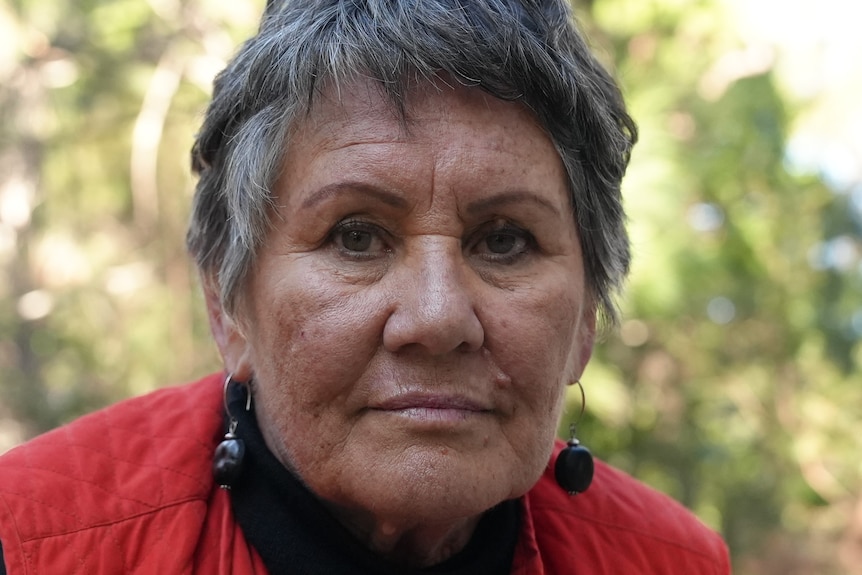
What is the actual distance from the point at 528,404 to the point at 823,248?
423 cm

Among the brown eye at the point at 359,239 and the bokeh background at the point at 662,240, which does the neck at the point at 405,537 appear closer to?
the brown eye at the point at 359,239

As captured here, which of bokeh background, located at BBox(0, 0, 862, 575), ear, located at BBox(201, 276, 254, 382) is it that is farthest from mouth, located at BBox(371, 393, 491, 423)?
bokeh background, located at BBox(0, 0, 862, 575)

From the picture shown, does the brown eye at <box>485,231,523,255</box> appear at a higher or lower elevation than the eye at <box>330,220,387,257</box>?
lower

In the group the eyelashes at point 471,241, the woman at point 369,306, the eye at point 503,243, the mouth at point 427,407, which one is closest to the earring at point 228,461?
the woman at point 369,306

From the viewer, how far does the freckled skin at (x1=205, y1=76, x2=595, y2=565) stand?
1586 millimetres

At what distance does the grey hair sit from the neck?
0.55 meters

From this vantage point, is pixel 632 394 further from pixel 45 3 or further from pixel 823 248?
pixel 45 3

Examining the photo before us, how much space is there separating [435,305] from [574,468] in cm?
82

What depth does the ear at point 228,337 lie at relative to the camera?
1.87 meters

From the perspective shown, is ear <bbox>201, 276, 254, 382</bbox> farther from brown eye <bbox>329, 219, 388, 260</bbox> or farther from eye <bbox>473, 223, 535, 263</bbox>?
eye <bbox>473, 223, 535, 263</bbox>

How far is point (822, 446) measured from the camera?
210 inches

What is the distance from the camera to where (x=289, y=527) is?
5.72 ft

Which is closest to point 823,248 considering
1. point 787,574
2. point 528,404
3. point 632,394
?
point 632,394

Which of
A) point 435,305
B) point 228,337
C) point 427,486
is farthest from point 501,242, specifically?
point 228,337
